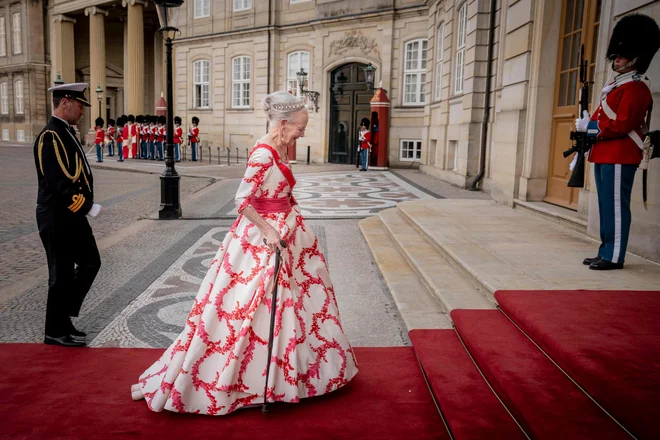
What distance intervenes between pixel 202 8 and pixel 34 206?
21.2 m

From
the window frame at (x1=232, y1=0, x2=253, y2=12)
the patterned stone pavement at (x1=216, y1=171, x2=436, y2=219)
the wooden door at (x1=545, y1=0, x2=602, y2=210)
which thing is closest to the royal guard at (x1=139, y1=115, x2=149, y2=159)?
the window frame at (x1=232, y1=0, x2=253, y2=12)

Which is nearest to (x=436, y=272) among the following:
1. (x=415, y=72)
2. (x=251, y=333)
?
(x=251, y=333)

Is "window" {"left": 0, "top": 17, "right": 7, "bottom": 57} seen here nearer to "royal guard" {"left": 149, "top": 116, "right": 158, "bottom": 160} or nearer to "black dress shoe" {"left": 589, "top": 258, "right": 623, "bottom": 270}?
"royal guard" {"left": 149, "top": 116, "right": 158, "bottom": 160}

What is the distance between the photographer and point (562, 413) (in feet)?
8.72

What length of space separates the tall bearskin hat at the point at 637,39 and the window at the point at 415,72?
16521 mm

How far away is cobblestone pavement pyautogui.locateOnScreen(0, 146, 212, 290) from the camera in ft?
21.5

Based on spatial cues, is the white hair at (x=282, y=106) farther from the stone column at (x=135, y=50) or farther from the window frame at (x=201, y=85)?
the stone column at (x=135, y=50)

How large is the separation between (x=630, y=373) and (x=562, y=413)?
45 cm

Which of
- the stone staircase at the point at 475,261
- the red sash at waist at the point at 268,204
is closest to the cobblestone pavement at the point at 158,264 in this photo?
the stone staircase at the point at 475,261

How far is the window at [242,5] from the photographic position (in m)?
26.5

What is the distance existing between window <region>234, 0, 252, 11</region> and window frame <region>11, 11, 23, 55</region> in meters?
24.8

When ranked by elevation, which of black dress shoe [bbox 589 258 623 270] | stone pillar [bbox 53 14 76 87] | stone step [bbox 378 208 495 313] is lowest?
stone step [bbox 378 208 495 313]

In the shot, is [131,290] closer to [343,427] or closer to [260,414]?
[260,414]

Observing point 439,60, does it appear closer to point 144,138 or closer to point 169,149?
point 169,149
